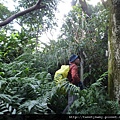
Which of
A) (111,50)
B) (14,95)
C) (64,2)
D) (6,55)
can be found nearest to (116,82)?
(111,50)

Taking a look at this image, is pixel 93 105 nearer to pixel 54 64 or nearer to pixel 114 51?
pixel 114 51

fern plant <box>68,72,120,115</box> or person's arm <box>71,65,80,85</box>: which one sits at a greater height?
person's arm <box>71,65,80,85</box>

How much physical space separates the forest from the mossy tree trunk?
13mm

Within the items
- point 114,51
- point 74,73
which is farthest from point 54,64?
point 114,51

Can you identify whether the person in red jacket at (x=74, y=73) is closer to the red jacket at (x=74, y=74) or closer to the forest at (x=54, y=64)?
the red jacket at (x=74, y=74)

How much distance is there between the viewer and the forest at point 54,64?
2.27 m

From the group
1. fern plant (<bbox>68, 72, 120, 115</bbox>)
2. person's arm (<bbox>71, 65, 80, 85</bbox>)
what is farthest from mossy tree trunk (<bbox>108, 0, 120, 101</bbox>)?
person's arm (<bbox>71, 65, 80, 85</bbox>)

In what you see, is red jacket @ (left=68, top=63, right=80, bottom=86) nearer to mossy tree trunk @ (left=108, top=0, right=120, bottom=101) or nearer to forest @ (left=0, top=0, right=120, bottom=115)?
forest @ (left=0, top=0, right=120, bottom=115)

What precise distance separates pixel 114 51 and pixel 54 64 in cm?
209

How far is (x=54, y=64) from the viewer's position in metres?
4.33

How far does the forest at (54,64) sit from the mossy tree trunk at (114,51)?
13 millimetres

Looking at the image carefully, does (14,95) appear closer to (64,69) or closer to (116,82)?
(64,69)

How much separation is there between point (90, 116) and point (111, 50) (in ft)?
3.21

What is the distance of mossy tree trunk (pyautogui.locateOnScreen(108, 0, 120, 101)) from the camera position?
2340 millimetres
